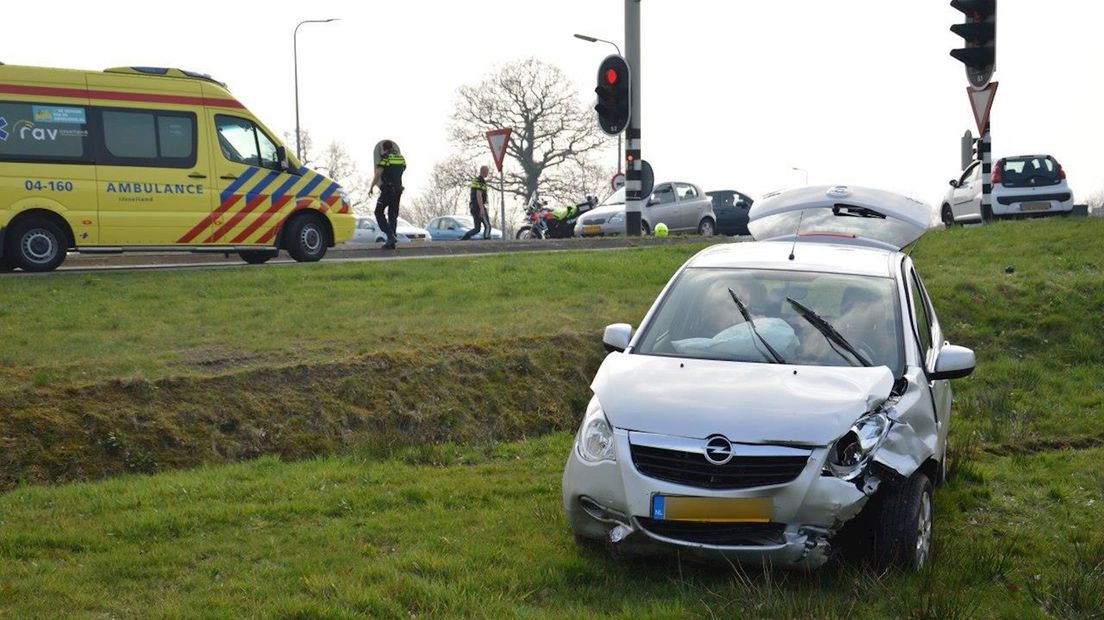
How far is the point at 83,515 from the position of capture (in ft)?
22.9

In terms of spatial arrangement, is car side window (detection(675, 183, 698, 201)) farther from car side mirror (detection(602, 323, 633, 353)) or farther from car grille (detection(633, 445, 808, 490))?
car grille (detection(633, 445, 808, 490))

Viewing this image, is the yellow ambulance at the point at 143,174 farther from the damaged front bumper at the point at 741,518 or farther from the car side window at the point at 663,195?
the car side window at the point at 663,195

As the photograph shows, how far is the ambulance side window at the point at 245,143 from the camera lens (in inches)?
664

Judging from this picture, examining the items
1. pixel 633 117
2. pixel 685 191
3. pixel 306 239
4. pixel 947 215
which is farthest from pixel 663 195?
pixel 306 239

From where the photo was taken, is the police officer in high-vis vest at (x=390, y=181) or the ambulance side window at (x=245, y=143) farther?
the police officer in high-vis vest at (x=390, y=181)

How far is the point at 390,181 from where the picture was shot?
20406 mm

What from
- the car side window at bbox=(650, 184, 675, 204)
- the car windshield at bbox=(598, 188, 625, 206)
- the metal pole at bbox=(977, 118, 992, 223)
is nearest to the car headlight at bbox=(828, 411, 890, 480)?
the metal pole at bbox=(977, 118, 992, 223)

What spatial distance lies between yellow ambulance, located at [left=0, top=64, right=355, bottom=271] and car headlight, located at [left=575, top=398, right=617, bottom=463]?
11302mm

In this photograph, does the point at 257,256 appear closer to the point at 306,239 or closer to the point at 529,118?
the point at 306,239

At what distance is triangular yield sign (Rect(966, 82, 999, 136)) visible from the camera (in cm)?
1794

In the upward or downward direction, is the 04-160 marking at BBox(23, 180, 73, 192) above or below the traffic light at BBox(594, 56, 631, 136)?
below

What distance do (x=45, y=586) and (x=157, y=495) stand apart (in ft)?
5.83

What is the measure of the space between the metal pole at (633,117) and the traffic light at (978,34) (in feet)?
21.5

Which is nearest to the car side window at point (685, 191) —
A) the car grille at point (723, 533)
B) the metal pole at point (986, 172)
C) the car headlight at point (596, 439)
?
the metal pole at point (986, 172)
